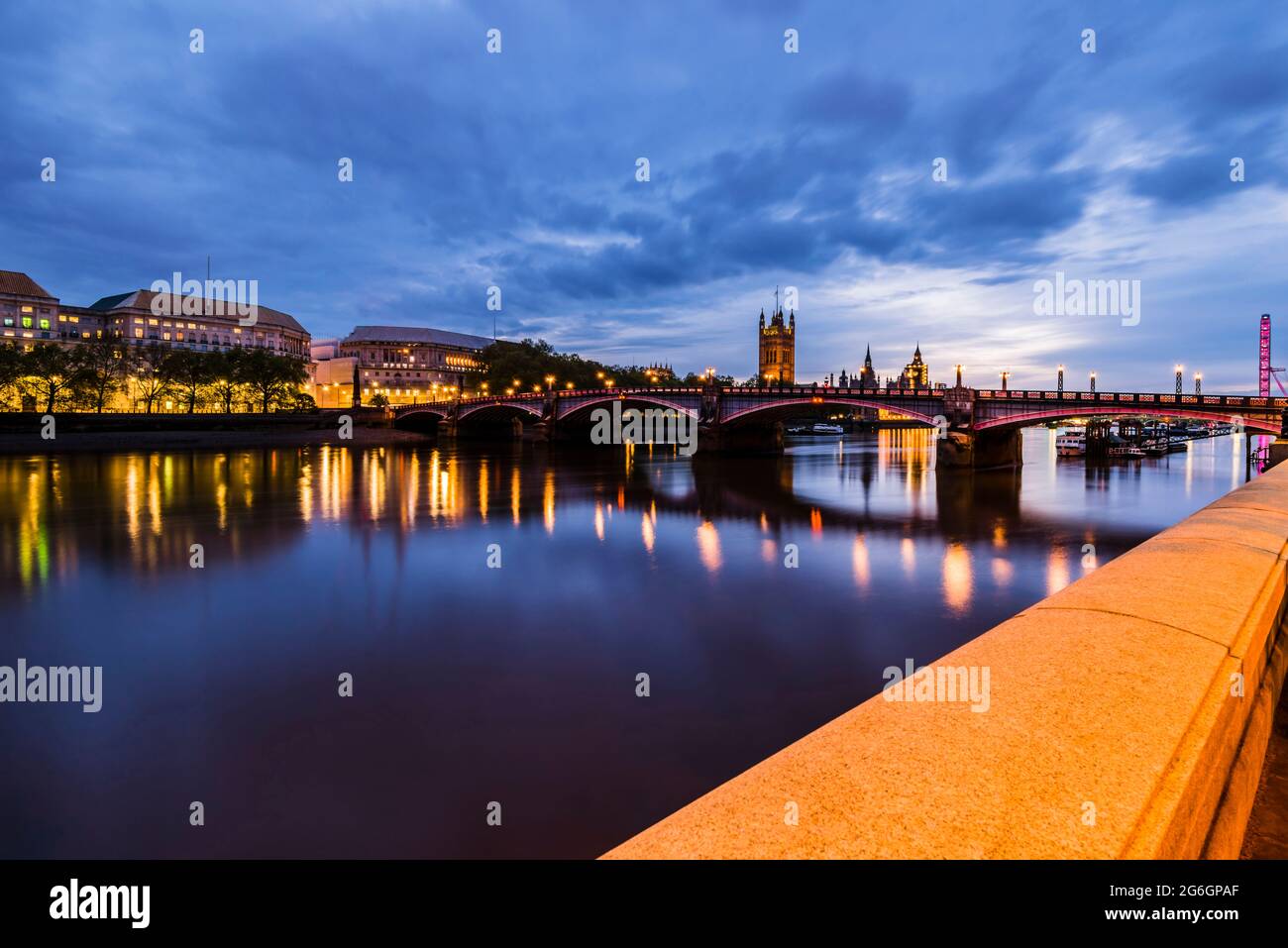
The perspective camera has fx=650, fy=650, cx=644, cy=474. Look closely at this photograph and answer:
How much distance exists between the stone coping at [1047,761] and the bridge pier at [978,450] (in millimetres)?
47200

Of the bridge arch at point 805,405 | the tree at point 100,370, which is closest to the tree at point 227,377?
the tree at point 100,370

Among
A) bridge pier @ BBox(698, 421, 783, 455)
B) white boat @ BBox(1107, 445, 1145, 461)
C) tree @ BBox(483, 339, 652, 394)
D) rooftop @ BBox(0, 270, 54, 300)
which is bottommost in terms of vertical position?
white boat @ BBox(1107, 445, 1145, 461)

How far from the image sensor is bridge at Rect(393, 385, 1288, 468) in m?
40.5

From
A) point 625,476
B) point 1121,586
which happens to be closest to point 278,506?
point 625,476

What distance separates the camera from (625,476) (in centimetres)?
4556

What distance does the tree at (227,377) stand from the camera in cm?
8244

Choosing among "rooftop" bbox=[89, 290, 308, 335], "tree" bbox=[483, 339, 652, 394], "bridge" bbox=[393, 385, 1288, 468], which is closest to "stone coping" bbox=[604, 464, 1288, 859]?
"bridge" bbox=[393, 385, 1288, 468]

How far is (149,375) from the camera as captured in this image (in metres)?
84.6

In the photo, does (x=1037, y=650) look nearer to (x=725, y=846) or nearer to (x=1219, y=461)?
(x=725, y=846)

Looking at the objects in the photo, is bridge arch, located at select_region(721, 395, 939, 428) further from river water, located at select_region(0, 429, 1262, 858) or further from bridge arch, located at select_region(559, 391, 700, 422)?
river water, located at select_region(0, 429, 1262, 858)

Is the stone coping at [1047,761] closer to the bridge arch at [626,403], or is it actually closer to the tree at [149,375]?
the bridge arch at [626,403]

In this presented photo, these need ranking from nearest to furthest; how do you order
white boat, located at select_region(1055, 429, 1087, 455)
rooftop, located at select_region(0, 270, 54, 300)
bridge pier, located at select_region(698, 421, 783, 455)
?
bridge pier, located at select_region(698, 421, 783, 455), white boat, located at select_region(1055, 429, 1087, 455), rooftop, located at select_region(0, 270, 54, 300)

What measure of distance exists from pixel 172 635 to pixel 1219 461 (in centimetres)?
8029

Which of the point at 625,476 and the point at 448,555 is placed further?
the point at 625,476
